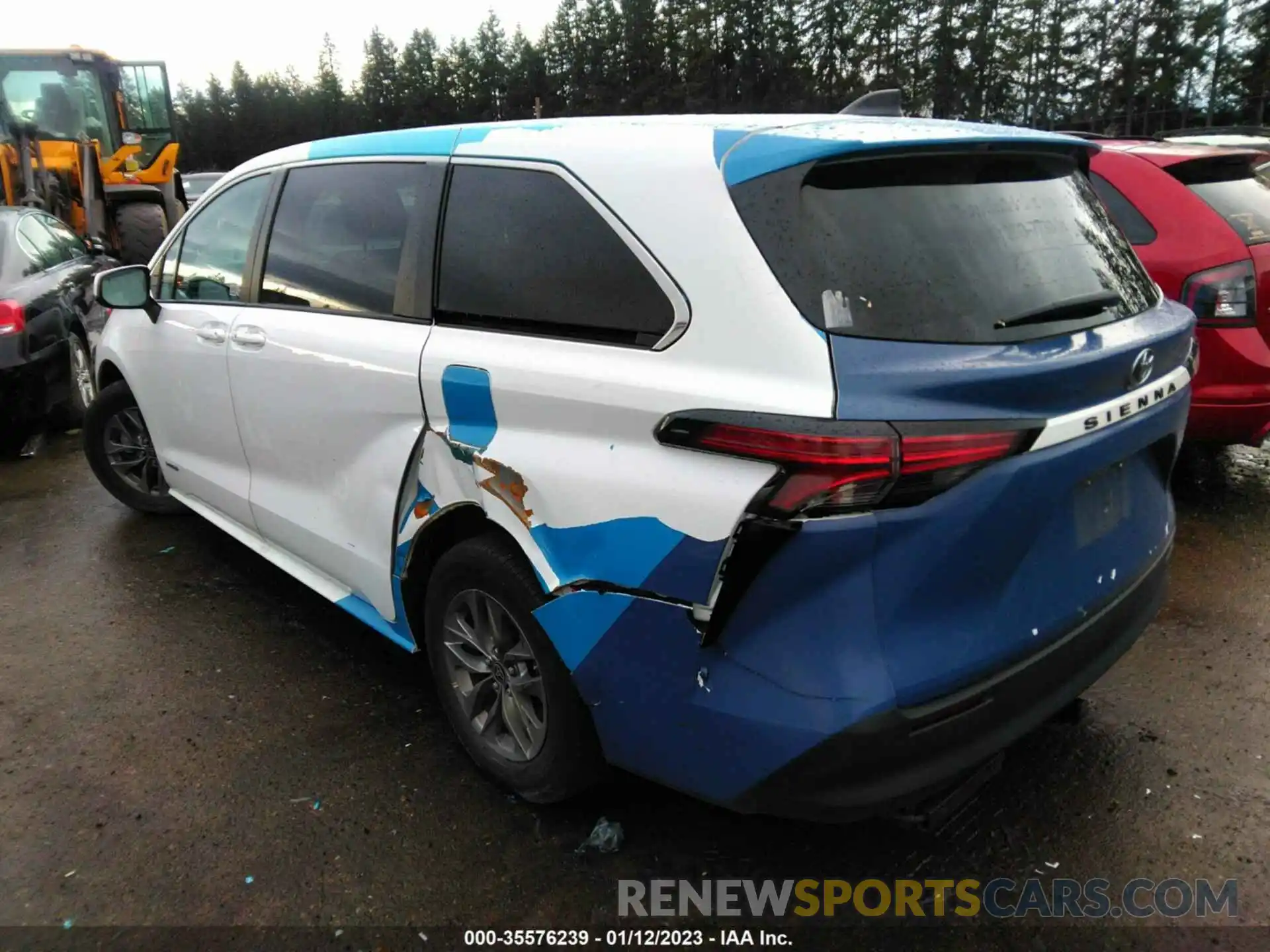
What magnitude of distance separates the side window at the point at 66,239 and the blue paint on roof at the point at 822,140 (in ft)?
23.9

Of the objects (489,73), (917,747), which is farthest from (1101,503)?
(489,73)

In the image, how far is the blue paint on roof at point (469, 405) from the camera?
7.76ft

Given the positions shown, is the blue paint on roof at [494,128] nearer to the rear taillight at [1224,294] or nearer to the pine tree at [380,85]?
the rear taillight at [1224,294]

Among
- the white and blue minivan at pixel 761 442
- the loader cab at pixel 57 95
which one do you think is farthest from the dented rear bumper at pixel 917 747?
the loader cab at pixel 57 95

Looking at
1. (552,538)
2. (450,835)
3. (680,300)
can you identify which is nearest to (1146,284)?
(680,300)

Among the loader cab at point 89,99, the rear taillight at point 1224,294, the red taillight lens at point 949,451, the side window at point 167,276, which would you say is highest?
the loader cab at point 89,99

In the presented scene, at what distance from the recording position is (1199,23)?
30.6m

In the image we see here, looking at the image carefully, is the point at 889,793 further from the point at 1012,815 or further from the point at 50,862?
the point at 50,862

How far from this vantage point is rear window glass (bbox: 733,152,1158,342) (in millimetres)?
1878

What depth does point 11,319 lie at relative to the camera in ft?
19.7

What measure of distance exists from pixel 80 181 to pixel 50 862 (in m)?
10.8

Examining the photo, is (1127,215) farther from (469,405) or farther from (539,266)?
(469,405)

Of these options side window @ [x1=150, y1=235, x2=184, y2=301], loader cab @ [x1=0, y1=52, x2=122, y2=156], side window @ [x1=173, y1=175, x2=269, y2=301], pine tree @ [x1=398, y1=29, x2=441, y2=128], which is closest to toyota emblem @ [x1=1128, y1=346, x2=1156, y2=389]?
side window @ [x1=173, y1=175, x2=269, y2=301]

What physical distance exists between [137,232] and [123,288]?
324 inches
